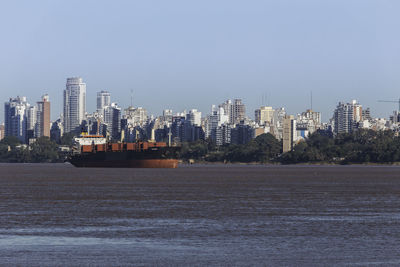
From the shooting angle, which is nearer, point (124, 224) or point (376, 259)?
point (376, 259)

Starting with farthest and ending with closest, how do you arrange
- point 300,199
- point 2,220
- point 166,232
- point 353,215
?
point 300,199 → point 353,215 → point 2,220 → point 166,232

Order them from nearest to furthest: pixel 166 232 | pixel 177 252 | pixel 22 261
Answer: pixel 22 261 < pixel 177 252 < pixel 166 232

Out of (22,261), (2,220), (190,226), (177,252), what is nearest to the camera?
(22,261)

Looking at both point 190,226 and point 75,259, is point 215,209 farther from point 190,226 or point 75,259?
point 75,259

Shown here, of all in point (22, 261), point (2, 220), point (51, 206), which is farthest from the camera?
point (51, 206)

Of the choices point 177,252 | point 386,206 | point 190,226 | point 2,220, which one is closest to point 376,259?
point 177,252

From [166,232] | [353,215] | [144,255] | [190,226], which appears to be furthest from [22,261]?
[353,215]

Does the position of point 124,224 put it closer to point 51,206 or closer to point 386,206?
point 51,206

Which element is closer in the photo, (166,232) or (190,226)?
(166,232)
